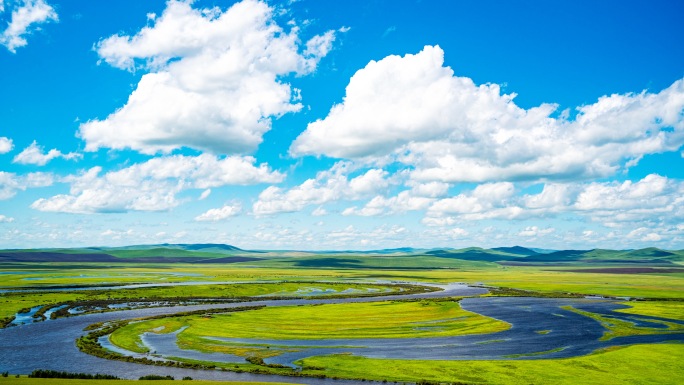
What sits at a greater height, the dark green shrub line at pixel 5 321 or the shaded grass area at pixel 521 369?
the shaded grass area at pixel 521 369

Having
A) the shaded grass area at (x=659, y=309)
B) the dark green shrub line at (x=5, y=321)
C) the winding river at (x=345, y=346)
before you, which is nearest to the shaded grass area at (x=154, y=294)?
the dark green shrub line at (x=5, y=321)

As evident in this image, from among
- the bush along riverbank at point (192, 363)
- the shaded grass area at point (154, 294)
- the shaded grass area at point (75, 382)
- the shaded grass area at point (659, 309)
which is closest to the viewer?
the shaded grass area at point (75, 382)

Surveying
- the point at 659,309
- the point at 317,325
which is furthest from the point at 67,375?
the point at 659,309

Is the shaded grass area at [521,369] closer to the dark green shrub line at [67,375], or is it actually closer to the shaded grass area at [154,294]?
the dark green shrub line at [67,375]

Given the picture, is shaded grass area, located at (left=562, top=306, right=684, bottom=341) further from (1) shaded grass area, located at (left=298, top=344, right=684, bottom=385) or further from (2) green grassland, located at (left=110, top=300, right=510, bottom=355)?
(1) shaded grass area, located at (left=298, top=344, right=684, bottom=385)

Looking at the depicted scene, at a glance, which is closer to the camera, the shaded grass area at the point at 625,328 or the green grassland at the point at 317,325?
the green grassland at the point at 317,325

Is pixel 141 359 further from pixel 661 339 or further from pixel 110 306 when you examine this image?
pixel 661 339
